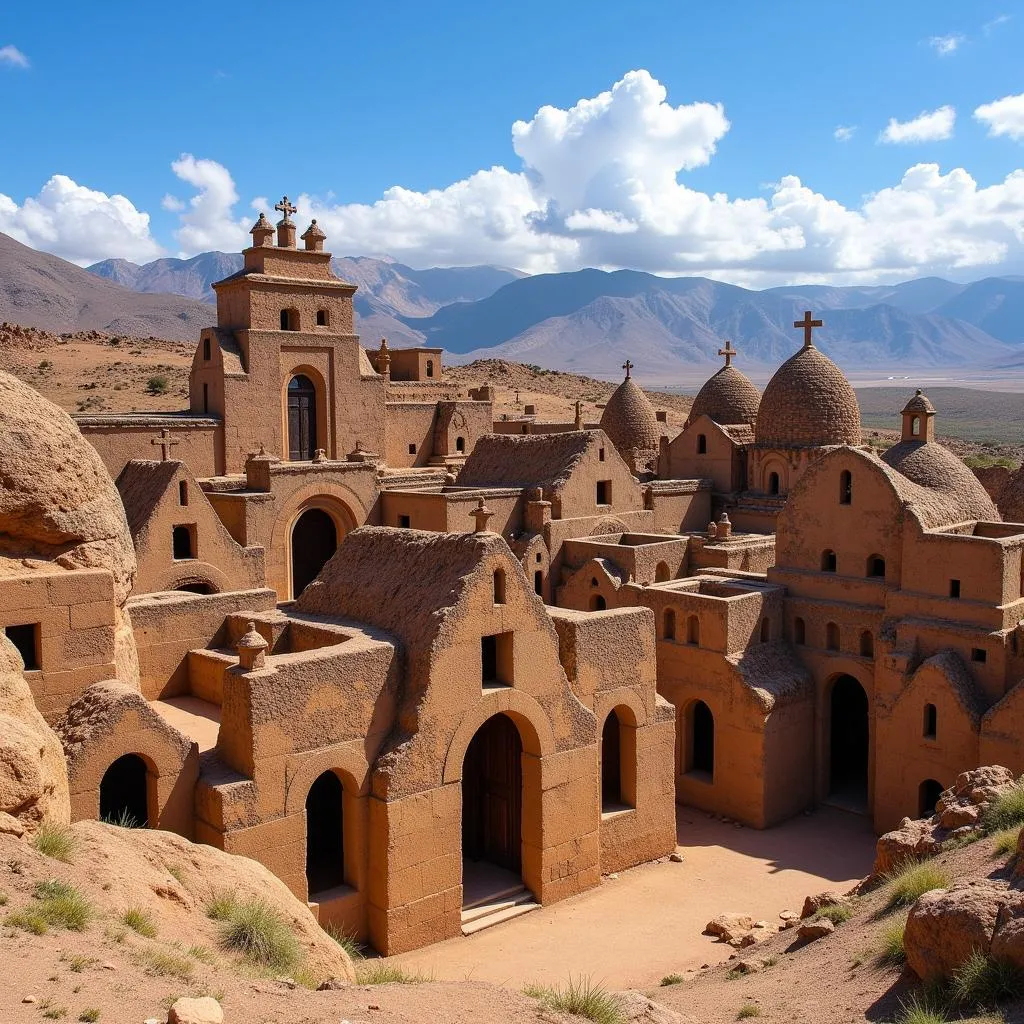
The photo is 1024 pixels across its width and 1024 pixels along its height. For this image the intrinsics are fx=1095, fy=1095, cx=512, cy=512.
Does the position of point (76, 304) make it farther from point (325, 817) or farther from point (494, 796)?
point (494, 796)

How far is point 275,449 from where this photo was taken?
30.9 m

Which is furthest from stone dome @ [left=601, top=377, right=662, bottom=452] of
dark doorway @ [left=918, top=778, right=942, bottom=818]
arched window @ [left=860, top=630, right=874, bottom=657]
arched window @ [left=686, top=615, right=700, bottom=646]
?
dark doorway @ [left=918, top=778, right=942, bottom=818]

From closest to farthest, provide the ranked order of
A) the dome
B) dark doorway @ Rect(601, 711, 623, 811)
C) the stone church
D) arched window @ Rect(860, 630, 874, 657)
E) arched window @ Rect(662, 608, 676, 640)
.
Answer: the stone church
dark doorway @ Rect(601, 711, 623, 811)
arched window @ Rect(860, 630, 874, 657)
the dome
arched window @ Rect(662, 608, 676, 640)

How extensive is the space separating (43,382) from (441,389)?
91.4 feet

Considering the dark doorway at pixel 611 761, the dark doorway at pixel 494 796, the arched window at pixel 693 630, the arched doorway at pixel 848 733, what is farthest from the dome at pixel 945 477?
the dark doorway at pixel 494 796

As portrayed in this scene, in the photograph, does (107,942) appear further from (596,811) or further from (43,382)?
(43,382)

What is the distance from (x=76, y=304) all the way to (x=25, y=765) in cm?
13976

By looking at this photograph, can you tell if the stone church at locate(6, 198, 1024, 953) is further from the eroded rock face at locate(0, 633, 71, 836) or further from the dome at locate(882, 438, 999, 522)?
the eroded rock face at locate(0, 633, 71, 836)

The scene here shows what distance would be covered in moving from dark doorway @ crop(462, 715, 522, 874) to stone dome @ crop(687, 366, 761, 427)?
18.6 meters

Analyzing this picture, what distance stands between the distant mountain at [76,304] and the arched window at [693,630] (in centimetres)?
11726

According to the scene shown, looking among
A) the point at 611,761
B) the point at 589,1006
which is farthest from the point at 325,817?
the point at 589,1006

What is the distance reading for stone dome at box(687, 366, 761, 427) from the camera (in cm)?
3509

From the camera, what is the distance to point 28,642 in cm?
1311

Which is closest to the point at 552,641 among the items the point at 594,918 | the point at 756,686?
the point at 594,918
